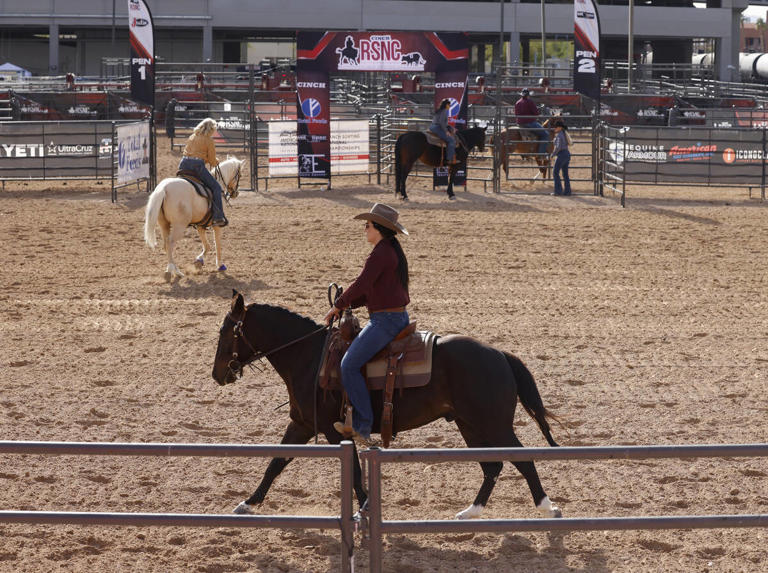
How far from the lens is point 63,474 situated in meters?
6.66

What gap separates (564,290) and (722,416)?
15.3 ft

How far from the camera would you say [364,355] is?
Answer: 5.73 meters

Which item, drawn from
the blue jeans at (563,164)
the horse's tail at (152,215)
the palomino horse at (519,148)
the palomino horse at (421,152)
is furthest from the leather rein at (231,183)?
the palomino horse at (519,148)

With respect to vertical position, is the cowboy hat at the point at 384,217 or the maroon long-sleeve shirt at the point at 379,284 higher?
the cowboy hat at the point at 384,217

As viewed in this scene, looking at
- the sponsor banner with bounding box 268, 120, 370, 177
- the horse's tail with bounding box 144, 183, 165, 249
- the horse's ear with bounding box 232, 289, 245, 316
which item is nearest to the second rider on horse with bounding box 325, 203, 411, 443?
the horse's ear with bounding box 232, 289, 245, 316

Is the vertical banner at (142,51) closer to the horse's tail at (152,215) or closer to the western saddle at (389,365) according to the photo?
the horse's tail at (152,215)

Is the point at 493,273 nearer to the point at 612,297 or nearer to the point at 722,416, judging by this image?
the point at 612,297

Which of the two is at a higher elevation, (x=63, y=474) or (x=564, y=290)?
(x=564, y=290)

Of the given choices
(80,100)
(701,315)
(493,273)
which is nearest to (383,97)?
(80,100)

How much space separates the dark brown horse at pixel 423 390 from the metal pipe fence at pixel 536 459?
58.0 inches

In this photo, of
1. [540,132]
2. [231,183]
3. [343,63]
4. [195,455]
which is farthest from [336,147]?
[195,455]

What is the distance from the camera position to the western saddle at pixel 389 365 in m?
5.73

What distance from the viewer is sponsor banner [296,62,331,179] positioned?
72.5 feet

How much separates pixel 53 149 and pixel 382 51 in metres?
7.64
